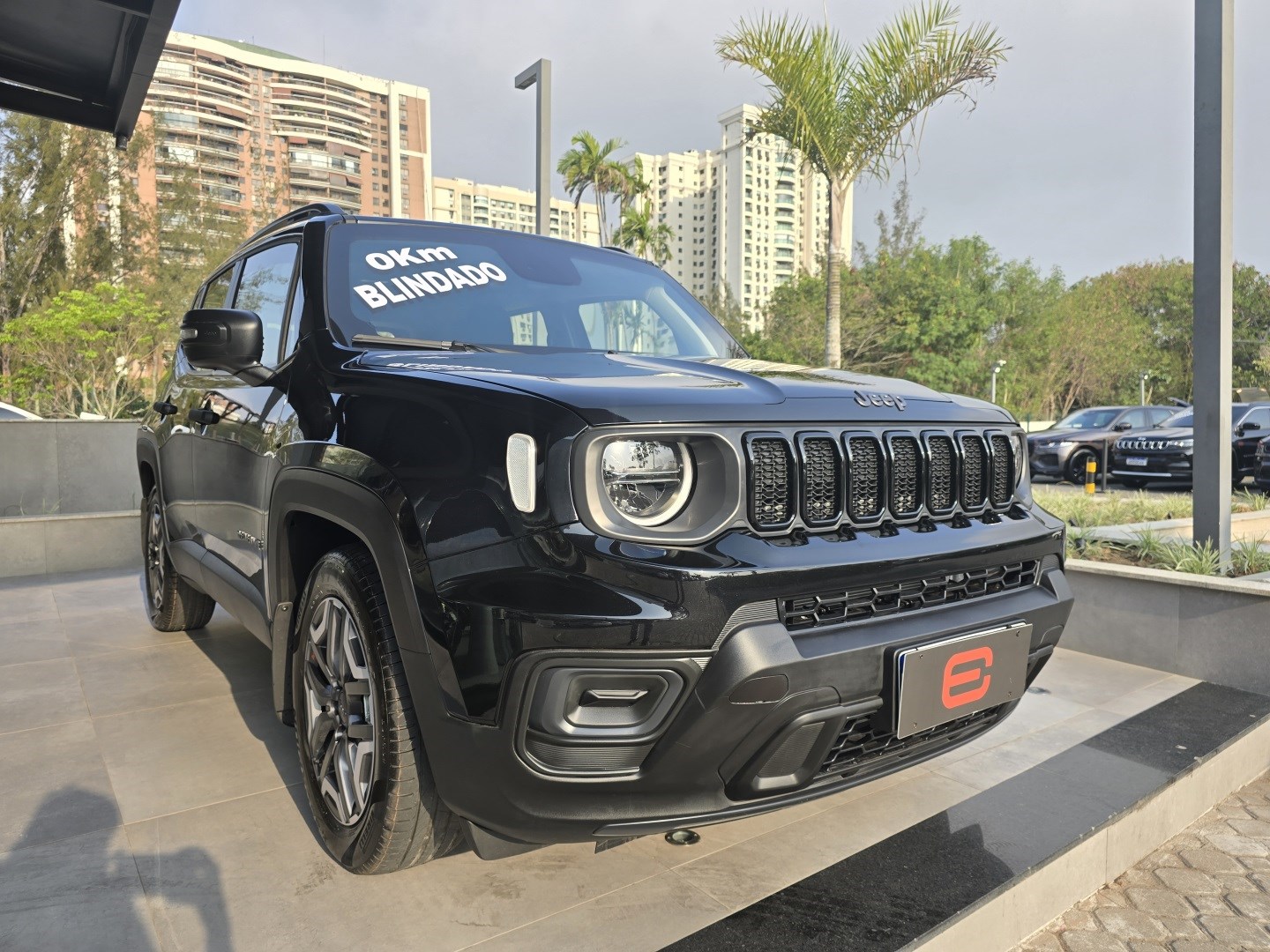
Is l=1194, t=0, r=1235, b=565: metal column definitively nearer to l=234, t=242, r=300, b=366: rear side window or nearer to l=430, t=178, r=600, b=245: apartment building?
l=234, t=242, r=300, b=366: rear side window

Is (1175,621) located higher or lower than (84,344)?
lower

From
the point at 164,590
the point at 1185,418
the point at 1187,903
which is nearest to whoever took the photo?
the point at 1187,903

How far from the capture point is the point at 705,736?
1.75 m

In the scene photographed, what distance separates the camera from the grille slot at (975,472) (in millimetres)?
2355

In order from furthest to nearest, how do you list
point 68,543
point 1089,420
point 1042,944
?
point 1089,420 < point 68,543 < point 1042,944

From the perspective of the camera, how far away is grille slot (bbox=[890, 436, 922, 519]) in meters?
2.14

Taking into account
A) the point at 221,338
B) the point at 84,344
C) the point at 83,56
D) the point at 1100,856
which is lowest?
the point at 1100,856

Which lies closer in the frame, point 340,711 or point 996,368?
point 340,711

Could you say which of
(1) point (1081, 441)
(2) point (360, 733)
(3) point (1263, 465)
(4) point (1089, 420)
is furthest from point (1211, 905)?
(4) point (1089, 420)

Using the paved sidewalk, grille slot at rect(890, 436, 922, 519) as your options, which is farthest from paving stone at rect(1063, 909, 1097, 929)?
grille slot at rect(890, 436, 922, 519)

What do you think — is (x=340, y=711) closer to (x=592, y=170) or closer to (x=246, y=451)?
(x=246, y=451)

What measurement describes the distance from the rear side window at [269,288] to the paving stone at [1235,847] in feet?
10.5

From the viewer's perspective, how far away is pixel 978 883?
7.36ft

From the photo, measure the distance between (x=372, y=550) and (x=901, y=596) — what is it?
1152 millimetres
